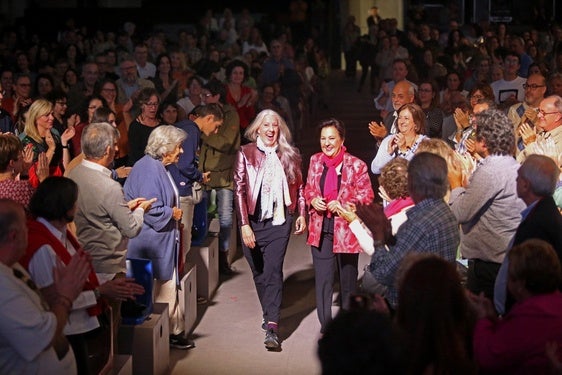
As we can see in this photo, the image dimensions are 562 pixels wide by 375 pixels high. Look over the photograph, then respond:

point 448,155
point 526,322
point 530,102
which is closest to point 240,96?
point 530,102

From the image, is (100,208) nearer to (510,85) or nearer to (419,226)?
(419,226)

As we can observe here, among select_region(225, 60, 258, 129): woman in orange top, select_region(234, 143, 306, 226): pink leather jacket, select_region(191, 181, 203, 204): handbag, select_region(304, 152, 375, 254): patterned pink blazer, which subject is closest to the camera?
select_region(304, 152, 375, 254): patterned pink blazer

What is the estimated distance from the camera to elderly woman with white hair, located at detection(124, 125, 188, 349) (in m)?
6.41

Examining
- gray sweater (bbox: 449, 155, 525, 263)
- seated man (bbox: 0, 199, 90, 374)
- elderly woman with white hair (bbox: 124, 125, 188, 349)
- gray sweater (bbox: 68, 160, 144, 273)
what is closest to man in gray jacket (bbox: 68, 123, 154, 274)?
gray sweater (bbox: 68, 160, 144, 273)

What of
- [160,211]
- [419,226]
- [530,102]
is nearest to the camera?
[419,226]

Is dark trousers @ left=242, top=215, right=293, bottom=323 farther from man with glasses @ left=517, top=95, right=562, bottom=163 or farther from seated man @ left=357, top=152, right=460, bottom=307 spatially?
seated man @ left=357, top=152, right=460, bottom=307

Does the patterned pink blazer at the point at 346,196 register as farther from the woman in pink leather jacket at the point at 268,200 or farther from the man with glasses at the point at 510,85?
the man with glasses at the point at 510,85

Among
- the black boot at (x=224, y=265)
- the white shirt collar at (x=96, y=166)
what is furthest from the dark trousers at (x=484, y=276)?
the black boot at (x=224, y=265)

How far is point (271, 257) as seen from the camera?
6.90 m

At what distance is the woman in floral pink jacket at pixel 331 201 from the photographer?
667 cm

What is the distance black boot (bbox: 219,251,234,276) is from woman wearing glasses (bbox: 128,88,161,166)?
3.67 ft

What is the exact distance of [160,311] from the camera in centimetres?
628

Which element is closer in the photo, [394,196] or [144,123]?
[394,196]

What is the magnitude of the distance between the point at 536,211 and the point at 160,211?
2.48 metres
